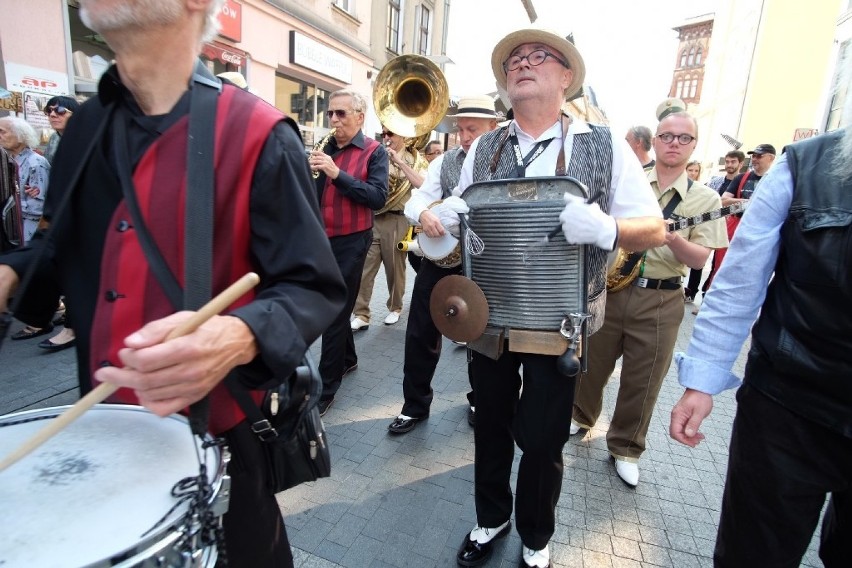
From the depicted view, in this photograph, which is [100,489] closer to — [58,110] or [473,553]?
[473,553]

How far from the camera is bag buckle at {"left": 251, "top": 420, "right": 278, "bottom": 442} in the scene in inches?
45.8

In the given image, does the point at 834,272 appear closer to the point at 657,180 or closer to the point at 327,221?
the point at 657,180

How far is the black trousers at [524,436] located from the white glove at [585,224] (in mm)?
489

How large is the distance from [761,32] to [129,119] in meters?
23.9

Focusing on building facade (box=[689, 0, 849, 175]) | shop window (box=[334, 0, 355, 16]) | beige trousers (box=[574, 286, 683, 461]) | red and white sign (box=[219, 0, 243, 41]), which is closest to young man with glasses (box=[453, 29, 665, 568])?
beige trousers (box=[574, 286, 683, 461])

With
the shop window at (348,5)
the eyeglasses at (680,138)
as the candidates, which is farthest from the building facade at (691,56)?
the eyeglasses at (680,138)

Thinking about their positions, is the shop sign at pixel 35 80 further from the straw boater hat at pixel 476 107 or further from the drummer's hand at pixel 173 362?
the drummer's hand at pixel 173 362

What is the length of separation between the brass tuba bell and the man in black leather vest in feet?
12.6

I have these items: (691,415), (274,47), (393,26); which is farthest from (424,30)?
(691,415)

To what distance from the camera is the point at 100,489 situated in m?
0.96

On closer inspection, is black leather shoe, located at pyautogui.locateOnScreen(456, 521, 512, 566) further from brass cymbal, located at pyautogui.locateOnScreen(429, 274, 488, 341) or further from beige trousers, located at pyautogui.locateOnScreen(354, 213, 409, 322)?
beige trousers, located at pyautogui.locateOnScreen(354, 213, 409, 322)

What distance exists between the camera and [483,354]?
199 centimetres

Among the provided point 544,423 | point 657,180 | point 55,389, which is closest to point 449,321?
point 544,423

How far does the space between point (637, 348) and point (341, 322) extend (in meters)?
1.82
